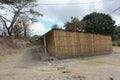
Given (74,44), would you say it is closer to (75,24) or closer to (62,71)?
(62,71)

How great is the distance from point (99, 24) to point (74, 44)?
24.2m

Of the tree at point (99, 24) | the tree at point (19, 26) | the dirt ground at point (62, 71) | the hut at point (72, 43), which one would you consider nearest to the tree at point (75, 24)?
the tree at point (99, 24)

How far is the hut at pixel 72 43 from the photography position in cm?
1855

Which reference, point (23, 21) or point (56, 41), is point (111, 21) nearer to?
point (23, 21)

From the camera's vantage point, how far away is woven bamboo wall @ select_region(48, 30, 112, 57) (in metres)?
18.5

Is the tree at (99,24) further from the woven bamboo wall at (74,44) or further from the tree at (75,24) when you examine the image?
the woven bamboo wall at (74,44)

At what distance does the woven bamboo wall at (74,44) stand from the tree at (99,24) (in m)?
17.8

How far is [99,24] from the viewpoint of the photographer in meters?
42.9

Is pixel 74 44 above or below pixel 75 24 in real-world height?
below

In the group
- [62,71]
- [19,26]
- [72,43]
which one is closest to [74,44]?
[72,43]

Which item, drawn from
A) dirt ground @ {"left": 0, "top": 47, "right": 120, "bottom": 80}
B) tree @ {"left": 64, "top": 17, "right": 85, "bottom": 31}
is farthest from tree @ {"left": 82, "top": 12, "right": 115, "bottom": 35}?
dirt ground @ {"left": 0, "top": 47, "right": 120, "bottom": 80}

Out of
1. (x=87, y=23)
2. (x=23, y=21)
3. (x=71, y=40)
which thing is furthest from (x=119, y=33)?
(x=71, y=40)

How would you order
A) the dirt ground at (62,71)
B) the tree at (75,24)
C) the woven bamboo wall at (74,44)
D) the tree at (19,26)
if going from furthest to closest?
the tree at (75,24) → the tree at (19,26) → the woven bamboo wall at (74,44) → the dirt ground at (62,71)

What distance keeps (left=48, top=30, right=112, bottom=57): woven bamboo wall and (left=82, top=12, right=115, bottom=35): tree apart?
17828 millimetres
